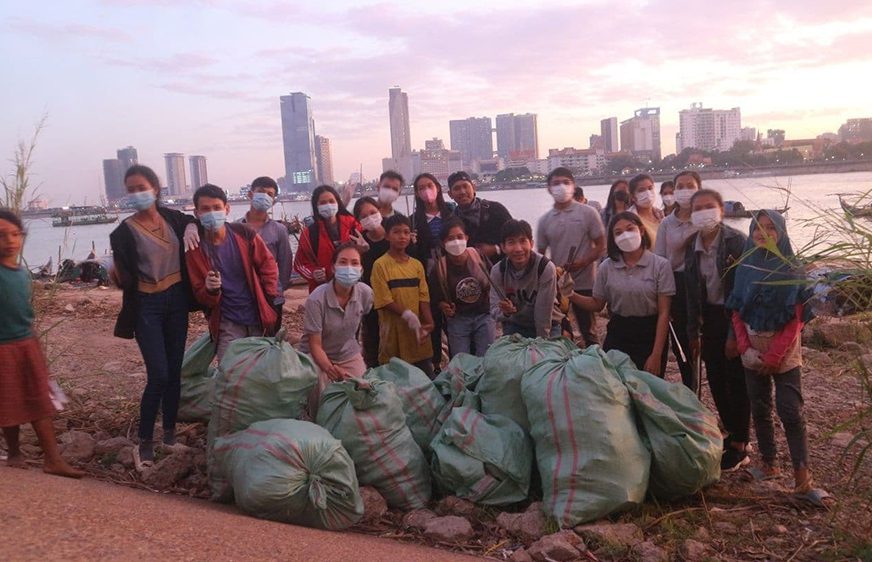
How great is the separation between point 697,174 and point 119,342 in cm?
559

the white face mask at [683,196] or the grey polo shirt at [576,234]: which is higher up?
the white face mask at [683,196]

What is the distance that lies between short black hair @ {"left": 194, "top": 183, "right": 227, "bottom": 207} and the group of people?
10mm

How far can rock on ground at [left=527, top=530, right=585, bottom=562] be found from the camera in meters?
3.02

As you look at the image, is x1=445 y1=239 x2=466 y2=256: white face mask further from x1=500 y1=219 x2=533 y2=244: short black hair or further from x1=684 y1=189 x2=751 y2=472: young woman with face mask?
x1=684 y1=189 x2=751 y2=472: young woman with face mask

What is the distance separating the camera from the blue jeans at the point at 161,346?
3.92 meters

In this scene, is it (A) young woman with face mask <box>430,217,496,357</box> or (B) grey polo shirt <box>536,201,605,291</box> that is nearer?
(A) young woman with face mask <box>430,217,496,357</box>

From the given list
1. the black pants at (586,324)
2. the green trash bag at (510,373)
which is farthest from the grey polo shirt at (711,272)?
the black pants at (586,324)

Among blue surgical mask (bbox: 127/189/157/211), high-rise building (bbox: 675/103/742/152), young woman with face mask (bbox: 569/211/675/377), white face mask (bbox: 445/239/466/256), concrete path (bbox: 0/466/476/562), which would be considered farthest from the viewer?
high-rise building (bbox: 675/103/742/152)

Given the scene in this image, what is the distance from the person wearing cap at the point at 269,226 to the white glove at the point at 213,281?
941 millimetres

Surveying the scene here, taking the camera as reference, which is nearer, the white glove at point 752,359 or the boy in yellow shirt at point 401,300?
the white glove at point 752,359

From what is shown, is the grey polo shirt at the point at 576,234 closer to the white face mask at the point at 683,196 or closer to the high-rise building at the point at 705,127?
the white face mask at the point at 683,196

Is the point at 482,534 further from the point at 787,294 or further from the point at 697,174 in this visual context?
the point at 697,174

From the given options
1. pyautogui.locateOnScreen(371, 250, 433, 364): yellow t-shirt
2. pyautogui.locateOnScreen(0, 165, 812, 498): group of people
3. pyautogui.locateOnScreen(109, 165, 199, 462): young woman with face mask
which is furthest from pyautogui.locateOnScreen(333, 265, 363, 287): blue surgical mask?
pyautogui.locateOnScreen(109, 165, 199, 462): young woman with face mask

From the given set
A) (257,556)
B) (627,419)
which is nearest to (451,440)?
(627,419)
